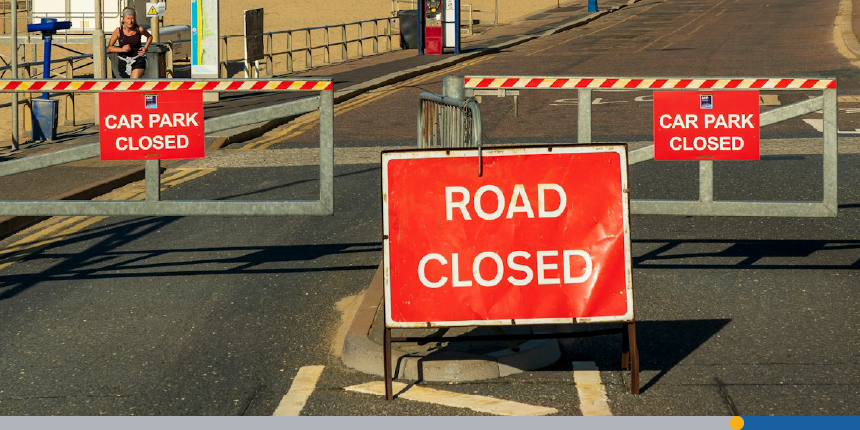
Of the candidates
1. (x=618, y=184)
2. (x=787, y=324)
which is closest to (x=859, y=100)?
(x=787, y=324)

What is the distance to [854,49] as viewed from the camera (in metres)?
33.1

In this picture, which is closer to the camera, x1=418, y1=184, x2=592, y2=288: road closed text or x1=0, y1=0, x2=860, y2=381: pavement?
x1=418, y1=184, x2=592, y2=288: road closed text

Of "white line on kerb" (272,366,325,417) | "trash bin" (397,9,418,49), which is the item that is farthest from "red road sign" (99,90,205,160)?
A: "trash bin" (397,9,418,49)

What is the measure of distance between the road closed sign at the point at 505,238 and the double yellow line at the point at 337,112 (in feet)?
37.2

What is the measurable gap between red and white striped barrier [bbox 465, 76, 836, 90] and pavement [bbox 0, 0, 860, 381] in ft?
5.09

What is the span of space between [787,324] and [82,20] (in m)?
31.7

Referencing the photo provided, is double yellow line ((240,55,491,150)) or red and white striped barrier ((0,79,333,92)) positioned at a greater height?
red and white striped barrier ((0,79,333,92))

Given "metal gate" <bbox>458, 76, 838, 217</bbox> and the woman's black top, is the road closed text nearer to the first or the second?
"metal gate" <bbox>458, 76, 838, 217</bbox>

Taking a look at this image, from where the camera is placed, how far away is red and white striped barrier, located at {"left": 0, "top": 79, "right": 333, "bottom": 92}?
8227 millimetres

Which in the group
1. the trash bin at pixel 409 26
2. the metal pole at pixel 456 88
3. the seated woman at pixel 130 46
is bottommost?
the metal pole at pixel 456 88

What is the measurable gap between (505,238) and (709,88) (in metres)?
2.75

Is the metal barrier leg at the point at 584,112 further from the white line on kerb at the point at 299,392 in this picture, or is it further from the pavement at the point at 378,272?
the white line on kerb at the point at 299,392

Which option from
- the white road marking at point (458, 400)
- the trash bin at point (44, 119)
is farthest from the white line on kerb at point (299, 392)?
the trash bin at point (44, 119)

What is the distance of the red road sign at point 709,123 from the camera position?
27.4 feet
